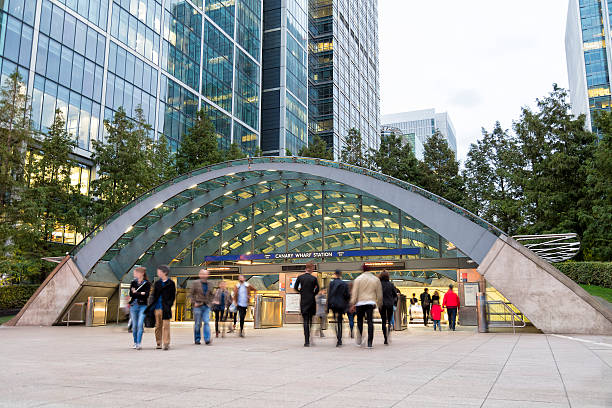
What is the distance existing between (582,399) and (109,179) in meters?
27.4

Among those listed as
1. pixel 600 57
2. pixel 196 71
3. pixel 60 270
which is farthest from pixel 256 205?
pixel 600 57

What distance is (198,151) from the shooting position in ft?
110

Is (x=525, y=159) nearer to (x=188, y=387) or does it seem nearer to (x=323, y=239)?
(x=323, y=239)

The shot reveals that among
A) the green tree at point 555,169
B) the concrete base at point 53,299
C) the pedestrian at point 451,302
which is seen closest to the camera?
the pedestrian at point 451,302

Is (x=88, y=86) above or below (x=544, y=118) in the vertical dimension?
above

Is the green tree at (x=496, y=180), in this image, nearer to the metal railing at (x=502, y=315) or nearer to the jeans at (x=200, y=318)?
the metal railing at (x=502, y=315)

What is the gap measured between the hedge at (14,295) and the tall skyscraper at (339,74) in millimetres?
51879

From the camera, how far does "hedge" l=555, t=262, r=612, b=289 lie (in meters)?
26.2

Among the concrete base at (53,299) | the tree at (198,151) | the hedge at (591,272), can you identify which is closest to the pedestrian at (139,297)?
the concrete base at (53,299)

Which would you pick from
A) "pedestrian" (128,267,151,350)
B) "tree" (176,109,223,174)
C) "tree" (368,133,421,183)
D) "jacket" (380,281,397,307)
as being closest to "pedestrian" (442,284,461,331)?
"jacket" (380,281,397,307)

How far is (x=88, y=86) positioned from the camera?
41062 mm

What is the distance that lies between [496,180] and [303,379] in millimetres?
34725

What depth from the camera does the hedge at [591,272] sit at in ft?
86.0

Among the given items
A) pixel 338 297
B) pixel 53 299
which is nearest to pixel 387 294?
pixel 338 297
